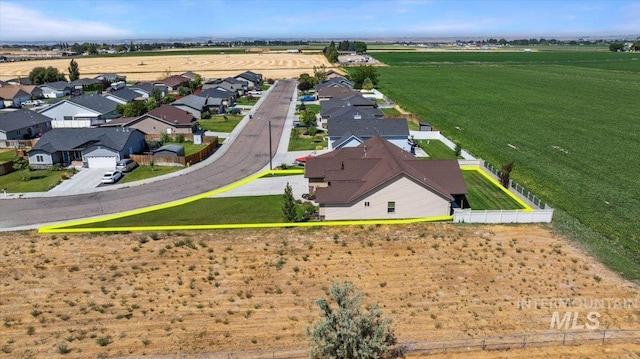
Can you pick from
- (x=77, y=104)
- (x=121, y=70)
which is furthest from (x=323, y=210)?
(x=121, y=70)

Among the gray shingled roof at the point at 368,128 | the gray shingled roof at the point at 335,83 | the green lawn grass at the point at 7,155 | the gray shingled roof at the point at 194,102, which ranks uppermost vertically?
the gray shingled roof at the point at 335,83

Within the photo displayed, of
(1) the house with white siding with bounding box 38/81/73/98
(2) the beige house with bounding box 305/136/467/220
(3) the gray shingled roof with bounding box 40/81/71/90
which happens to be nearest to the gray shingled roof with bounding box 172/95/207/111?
(1) the house with white siding with bounding box 38/81/73/98

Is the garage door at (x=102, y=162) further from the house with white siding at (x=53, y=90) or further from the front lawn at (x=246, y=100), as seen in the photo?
the house with white siding at (x=53, y=90)

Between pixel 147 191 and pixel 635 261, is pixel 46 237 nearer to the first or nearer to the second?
pixel 147 191

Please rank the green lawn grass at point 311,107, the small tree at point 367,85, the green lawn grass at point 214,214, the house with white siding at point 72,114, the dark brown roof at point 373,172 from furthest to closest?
the small tree at point 367,85, the green lawn grass at point 311,107, the house with white siding at point 72,114, the green lawn grass at point 214,214, the dark brown roof at point 373,172

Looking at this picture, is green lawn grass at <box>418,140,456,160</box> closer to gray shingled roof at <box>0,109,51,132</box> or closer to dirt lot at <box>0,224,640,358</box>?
dirt lot at <box>0,224,640,358</box>

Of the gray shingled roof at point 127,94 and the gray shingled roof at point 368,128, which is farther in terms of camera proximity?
the gray shingled roof at point 127,94

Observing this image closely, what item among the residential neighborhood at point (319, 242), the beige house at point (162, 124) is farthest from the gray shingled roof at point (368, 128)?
the beige house at point (162, 124)
